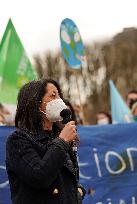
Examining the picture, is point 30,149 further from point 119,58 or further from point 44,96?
point 119,58

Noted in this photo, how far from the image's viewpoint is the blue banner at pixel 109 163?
16.0ft

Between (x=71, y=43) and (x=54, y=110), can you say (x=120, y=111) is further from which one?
(x=54, y=110)

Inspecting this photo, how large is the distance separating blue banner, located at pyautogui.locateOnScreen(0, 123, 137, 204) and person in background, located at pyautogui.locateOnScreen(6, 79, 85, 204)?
1.96 m

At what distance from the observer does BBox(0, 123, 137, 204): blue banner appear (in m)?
4.88

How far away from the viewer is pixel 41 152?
107 inches

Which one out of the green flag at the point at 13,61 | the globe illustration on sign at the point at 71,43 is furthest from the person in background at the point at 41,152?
the globe illustration on sign at the point at 71,43

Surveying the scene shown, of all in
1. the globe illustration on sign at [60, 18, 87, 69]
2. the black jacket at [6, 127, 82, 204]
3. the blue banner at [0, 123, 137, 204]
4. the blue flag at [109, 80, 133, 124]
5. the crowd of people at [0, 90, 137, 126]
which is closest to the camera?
the black jacket at [6, 127, 82, 204]

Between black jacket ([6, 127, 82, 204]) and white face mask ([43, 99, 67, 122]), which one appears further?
white face mask ([43, 99, 67, 122])

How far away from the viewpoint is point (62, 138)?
2.71 metres

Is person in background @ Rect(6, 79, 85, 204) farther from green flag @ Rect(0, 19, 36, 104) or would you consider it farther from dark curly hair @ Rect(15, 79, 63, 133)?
green flag @ Rect(0, 19, 36, 104)

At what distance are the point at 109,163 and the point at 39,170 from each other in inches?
94.0

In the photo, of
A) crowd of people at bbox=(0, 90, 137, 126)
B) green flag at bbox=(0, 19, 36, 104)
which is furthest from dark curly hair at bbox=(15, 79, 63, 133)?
green flag at bbox=(0, 19, 36, 104)

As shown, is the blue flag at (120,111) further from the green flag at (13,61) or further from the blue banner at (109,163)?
the blue banner at (109,163)

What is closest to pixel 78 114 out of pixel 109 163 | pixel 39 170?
pixel 109 163
